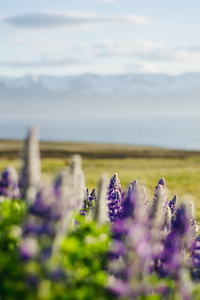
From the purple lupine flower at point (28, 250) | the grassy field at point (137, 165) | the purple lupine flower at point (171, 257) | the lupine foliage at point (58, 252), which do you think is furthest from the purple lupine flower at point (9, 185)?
the grassy field at point (137, 165)

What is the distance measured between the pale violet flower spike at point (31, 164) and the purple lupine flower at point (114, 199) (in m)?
2.69

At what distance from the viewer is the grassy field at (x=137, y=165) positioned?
5684 cm

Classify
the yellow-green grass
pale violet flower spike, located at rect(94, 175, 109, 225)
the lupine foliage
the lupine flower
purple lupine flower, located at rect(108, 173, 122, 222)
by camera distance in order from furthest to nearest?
the yellow-green grass < purple lupine flower, located at rect(108, 173, 122, 222) < the lupine flower < pale violet flower spike, located at rect(94, 175, 109, 225) < the lupine foliage

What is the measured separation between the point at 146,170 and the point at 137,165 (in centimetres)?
653

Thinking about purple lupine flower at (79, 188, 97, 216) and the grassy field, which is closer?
purple lupine flower at (79, 188, 97, 216)

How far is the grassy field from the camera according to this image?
186 feet

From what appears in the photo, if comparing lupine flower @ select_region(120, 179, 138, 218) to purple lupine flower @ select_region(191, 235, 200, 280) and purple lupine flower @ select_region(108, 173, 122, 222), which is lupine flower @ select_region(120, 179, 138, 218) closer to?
purple lupine flower @ select_region(108, 173, 122, 222)

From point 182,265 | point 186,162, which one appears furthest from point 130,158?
point 182,265

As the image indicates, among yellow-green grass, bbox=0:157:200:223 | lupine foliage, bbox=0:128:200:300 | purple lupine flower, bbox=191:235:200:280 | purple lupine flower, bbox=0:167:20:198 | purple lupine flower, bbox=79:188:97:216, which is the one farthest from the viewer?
yellow-green grass, bbox=0:157:200:223

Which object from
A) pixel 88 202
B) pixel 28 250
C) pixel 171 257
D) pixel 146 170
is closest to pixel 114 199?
pixel 88 202

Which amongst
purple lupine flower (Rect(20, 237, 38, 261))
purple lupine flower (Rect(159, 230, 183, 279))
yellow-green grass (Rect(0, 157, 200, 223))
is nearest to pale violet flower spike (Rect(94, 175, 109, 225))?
purple lupine flower (Rect(159, 230, 183, 279))

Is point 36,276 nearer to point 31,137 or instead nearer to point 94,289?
point 94,289

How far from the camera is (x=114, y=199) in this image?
20.3 feet

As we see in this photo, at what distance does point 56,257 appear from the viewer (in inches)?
128
